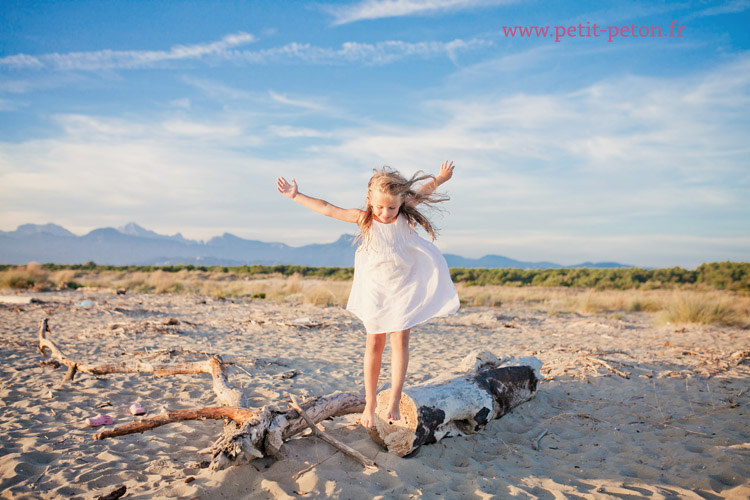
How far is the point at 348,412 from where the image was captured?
4.32 metres

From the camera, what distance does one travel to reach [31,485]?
3293mm

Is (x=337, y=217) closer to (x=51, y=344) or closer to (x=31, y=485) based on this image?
(x=31, y=485)

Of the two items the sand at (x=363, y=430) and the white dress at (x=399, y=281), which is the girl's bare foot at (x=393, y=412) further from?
the white dress at (x=399, y=281)

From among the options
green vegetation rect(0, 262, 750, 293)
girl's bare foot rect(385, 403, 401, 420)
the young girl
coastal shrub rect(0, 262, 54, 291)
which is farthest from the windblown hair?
green vegetation rect(0, 262, 750, 293)

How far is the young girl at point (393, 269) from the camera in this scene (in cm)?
362

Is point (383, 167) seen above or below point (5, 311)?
above

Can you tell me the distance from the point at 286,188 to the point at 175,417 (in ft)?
6.88

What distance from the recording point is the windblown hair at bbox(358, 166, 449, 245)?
11.7 feet

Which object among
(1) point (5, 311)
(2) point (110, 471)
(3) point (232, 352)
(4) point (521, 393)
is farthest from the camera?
(1) point (5, 311)

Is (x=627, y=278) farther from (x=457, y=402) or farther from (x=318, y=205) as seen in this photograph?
(x=318, y=205)

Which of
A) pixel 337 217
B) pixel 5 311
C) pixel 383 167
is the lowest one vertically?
pixel 5 311

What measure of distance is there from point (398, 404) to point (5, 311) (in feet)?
43.9

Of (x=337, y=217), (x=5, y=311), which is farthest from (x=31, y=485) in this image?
(x=5, y=311)

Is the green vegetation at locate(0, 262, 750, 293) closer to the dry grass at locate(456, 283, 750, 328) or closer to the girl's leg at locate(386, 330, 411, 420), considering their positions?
the dry grass at locate(456, 283, 750, 328)
